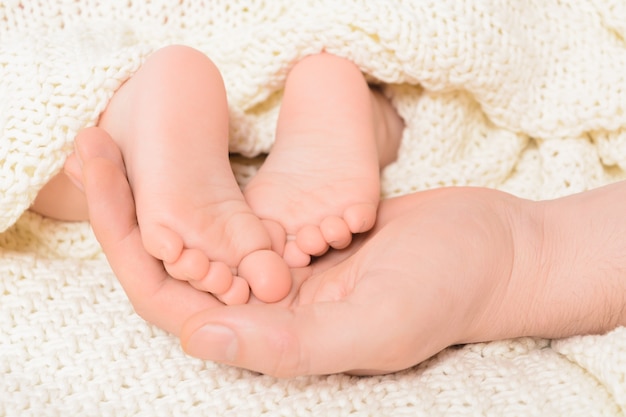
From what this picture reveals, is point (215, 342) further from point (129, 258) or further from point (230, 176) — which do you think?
point (230, 176)

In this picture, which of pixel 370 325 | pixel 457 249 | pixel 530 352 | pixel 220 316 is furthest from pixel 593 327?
pixel 220 316

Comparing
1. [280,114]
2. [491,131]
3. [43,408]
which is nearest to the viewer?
[43,408]

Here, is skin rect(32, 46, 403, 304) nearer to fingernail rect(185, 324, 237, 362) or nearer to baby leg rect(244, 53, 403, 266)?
baby leg rect(244, 53, 403, 266)

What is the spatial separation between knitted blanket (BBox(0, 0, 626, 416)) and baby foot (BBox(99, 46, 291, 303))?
9 centimetres

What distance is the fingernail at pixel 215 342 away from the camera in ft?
2.13

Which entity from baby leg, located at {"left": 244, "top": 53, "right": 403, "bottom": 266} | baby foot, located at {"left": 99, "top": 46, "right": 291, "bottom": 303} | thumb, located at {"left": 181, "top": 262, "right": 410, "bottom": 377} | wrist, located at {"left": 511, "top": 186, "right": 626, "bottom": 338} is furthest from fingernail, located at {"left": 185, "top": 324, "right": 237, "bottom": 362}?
wrist, located at {"left": 511, "top": 186, "right": 626, "bottom": 338}

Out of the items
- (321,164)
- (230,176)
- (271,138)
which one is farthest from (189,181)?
(271,138)

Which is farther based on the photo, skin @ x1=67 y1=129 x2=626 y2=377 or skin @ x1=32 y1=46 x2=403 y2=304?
skin @ x1=32 y1=46 x2=403 y2=304

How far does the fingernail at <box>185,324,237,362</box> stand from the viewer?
2.13 ft

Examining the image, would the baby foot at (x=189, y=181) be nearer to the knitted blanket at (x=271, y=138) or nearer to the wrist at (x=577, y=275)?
the knitted blanket at (x=271, y=138)

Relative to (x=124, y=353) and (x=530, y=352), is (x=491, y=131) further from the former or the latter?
(x=124, y=353)

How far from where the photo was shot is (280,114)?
102cm

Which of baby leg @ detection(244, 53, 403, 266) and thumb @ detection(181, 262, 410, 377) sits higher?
baby leg @ detection(244, 53, 403, 266)

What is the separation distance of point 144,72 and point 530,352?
573mm
